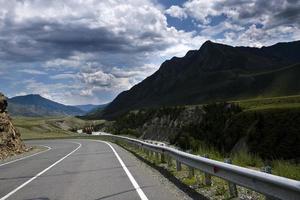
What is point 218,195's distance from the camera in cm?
1014

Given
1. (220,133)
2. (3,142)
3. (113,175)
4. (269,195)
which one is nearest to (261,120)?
(220,133)

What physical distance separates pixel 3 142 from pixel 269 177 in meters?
29.1

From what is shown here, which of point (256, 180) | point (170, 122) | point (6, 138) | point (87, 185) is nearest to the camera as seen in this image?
point (256, 180)

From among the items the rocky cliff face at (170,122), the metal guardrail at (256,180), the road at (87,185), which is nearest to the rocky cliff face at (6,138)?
the road at (87,185)

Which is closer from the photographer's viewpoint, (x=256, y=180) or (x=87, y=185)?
(x=256, y=180)

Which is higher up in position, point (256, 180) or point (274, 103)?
point (274, 103)

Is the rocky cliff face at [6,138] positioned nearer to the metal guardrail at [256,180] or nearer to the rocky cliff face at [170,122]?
the metal guardrail at [256,180]

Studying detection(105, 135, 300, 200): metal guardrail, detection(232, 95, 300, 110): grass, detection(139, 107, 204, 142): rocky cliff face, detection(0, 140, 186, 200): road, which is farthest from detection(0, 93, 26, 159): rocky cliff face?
detection(139, 107, 204, 142): rocky cliff face

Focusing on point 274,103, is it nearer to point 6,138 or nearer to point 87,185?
point 6,138

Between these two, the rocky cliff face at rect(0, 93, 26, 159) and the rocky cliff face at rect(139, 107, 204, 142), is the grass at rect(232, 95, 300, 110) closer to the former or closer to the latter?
the rocky cliff face at rect(139, 107, 204, 142)

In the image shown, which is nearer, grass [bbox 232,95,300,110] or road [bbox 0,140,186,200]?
road [bbox 0,140,186,200]

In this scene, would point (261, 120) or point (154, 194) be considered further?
point (261, 120)

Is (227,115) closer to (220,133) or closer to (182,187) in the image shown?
(220,133)

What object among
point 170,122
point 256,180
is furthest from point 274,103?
point 256,180
